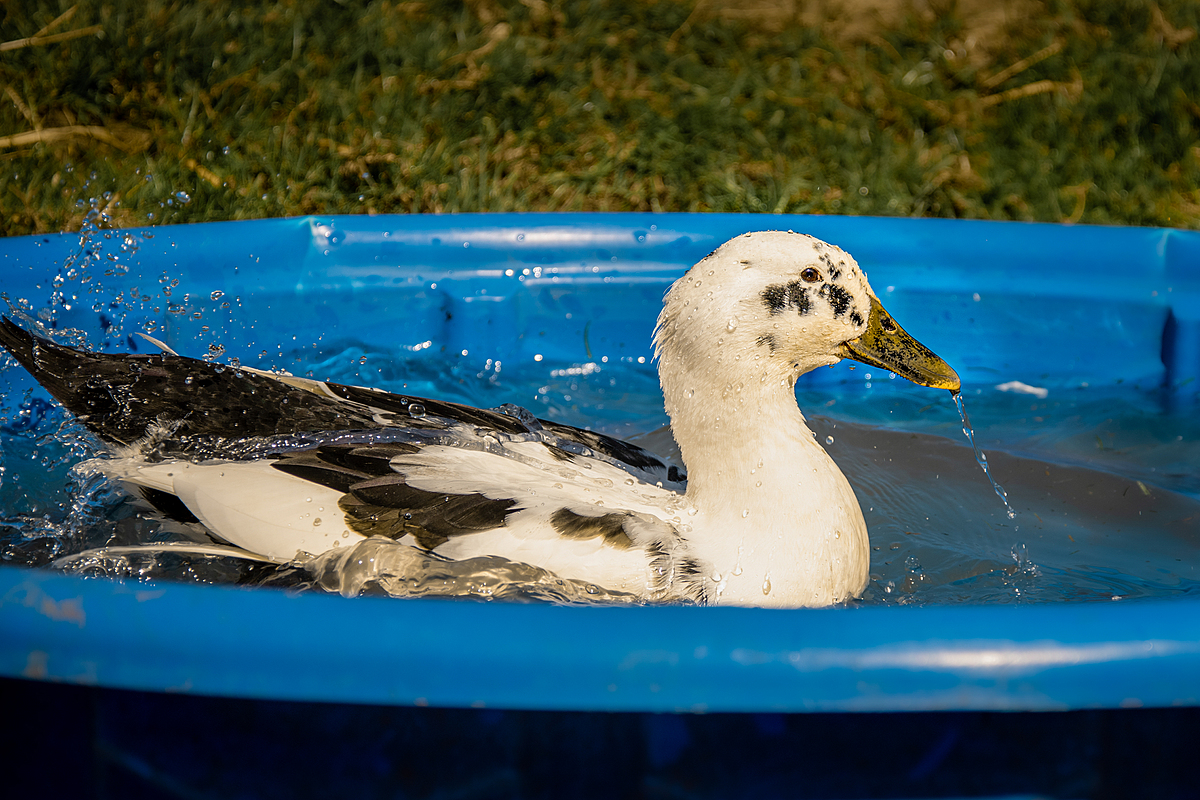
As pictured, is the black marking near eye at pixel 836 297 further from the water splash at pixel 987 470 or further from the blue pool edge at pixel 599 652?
the blue pool edge at pixel 599 652

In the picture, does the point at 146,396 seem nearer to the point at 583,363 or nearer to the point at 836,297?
the point at 836,297

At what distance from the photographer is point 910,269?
3.19 metres

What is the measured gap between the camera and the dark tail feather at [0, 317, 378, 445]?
1.96 metres

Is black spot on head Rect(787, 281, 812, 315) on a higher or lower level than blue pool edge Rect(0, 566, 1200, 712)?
higher

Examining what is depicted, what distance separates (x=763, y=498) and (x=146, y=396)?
3.61ft

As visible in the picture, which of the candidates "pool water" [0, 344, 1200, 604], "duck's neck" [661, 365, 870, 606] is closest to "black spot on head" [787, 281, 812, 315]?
"duck's neck" [661, 365, 870, 606]

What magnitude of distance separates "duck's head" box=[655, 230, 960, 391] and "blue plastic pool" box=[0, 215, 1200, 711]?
739 mm

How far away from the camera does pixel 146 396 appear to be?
1963mm

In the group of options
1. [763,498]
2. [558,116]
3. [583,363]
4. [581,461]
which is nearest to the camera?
[763,498]

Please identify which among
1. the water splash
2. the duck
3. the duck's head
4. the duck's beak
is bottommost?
the water splash

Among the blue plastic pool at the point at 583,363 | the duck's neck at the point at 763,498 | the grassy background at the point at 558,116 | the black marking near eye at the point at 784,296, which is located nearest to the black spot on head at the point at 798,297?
the black marking near eye at the point at 784,296

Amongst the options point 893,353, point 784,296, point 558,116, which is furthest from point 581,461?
point 558,116

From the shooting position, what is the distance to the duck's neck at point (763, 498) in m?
1.77

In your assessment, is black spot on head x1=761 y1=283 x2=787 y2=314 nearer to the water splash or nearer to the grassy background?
the water splash
